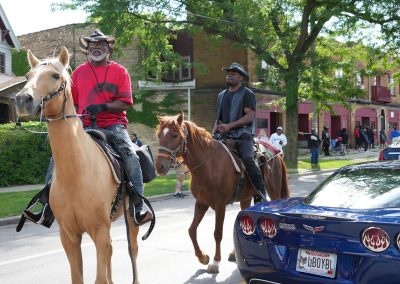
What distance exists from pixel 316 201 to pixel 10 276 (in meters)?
4.14

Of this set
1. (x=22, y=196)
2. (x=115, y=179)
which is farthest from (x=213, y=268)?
(x=22, y=196)

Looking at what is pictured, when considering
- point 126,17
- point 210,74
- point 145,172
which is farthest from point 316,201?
point 210,74

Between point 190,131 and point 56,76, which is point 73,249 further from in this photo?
point 190,131

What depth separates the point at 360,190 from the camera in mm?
4770

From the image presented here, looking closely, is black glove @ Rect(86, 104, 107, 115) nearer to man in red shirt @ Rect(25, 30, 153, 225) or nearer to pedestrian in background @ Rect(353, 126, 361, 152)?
man in red shirt @ Rect(25, 30, 153, 225)

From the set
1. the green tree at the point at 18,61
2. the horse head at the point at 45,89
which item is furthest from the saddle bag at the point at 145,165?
the green tree at the point at 18,61

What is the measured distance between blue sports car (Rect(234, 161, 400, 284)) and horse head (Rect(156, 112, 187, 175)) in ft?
4.96

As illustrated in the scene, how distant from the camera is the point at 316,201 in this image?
193 inches

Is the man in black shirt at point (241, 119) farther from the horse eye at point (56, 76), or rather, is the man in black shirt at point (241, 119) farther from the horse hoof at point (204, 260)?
the horse eye at point (56, 76)

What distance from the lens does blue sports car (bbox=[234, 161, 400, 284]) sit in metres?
3.80

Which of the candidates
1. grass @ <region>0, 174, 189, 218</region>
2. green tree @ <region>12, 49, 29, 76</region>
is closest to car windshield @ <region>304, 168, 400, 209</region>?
grass @ <region>0, 174, 189, 218</region>

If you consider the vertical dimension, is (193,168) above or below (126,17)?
below

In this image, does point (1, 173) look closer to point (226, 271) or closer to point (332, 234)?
point (226, 271)

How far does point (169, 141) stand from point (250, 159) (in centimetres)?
140
